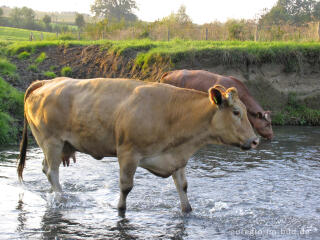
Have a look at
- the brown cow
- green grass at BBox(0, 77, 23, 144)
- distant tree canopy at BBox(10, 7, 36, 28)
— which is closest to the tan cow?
the brown cow

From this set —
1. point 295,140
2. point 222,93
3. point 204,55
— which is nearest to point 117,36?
point 204,55

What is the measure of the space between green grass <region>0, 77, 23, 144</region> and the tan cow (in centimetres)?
530

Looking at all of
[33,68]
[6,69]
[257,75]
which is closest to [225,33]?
[257,75]

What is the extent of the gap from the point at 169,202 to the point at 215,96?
92.0 inches

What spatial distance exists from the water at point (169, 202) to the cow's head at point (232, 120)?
126 centimetres

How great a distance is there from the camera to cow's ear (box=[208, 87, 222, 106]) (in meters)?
5.97

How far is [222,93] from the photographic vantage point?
19.9 feet

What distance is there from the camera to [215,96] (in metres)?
6.03

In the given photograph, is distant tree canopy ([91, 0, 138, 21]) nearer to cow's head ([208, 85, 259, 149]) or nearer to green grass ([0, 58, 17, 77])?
green grass ([0, 58, 17, 77])

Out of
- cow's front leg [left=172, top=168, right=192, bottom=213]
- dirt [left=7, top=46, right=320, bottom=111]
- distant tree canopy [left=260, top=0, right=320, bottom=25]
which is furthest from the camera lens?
distant tree canopy [left=260, top=0, right=320, bottom=25]

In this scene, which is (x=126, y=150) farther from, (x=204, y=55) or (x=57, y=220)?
(x=204, y=55)

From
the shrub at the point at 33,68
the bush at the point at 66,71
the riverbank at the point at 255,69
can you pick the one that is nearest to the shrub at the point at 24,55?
the riverbank at the point at 255,69

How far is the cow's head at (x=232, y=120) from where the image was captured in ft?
19.8

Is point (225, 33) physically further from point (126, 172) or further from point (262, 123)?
point (126, 172)
